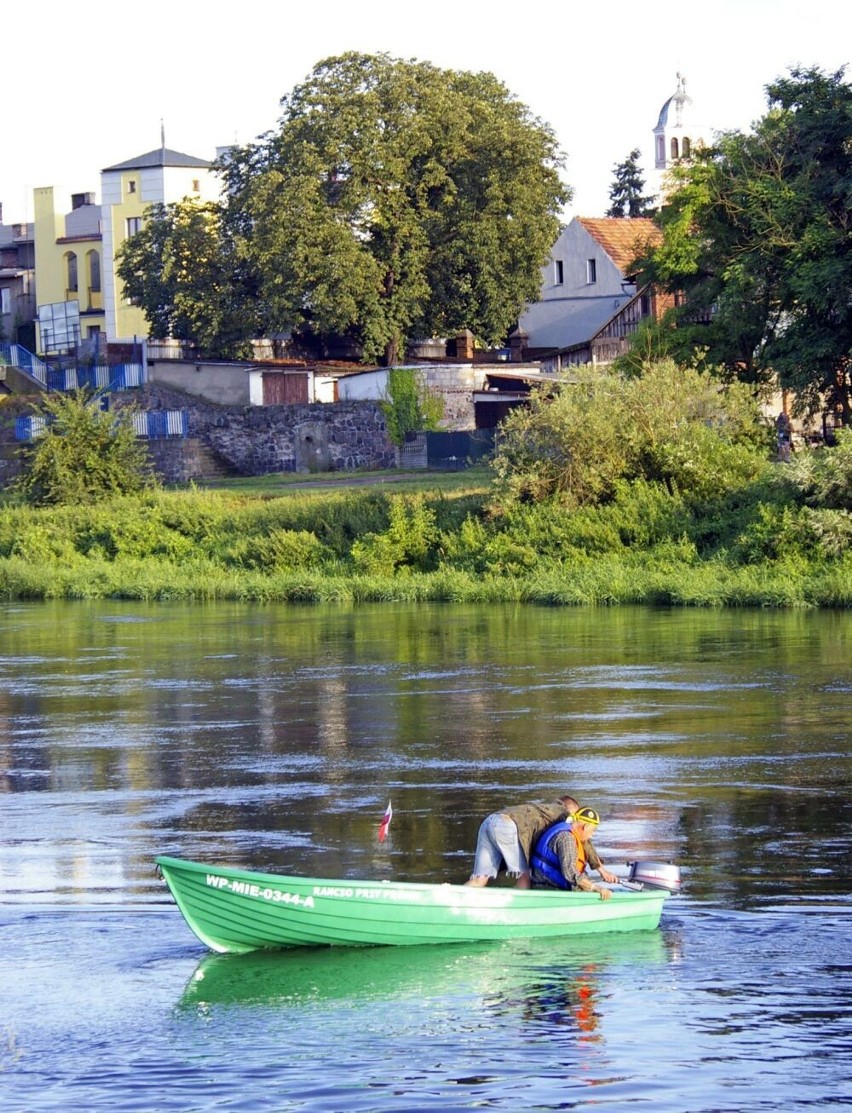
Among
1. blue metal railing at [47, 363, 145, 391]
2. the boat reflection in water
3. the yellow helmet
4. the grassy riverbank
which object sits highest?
blue metal railing at [47, 363, 145, 391]

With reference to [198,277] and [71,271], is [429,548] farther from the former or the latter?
[71,271]

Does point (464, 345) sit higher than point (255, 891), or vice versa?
point (464, 345)

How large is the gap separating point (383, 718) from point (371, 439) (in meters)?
36.4

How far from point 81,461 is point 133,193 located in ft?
121

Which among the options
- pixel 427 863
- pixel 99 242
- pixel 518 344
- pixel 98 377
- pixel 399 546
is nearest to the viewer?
pixel 427 863

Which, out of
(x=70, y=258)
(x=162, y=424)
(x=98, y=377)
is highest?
(x=70, y=258)

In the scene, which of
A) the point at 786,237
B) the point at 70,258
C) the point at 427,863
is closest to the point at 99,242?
the point at 70,258

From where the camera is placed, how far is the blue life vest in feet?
45.3

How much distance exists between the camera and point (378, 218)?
2574 inches

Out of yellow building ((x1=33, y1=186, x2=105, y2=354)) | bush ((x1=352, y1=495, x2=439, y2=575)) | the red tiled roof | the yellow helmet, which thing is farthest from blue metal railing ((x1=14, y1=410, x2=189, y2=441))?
the yellow helmet

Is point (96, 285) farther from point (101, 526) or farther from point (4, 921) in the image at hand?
point (4, 921)

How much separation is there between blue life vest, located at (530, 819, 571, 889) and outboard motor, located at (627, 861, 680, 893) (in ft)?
2.33

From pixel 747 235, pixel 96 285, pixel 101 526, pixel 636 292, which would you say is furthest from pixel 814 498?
pixel 96 285

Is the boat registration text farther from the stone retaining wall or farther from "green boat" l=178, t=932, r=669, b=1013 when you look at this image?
the stone retaining wall
